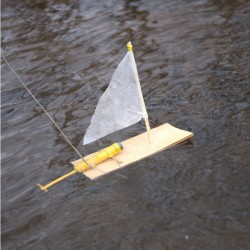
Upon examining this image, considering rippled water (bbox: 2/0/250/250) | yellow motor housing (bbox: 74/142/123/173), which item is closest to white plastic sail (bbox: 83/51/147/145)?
yellow motor housing (bbox: 74/142/123/173)

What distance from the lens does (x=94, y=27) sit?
531 inches

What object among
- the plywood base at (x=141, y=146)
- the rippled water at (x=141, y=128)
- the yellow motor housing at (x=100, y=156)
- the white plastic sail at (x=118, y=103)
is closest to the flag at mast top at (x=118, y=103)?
the white plastic sail at (x=118, y=103)

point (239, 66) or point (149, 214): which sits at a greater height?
point (149, 214)

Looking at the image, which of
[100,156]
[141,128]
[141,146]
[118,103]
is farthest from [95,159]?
[141,128]

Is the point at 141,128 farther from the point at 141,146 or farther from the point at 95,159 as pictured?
the point at 95,159

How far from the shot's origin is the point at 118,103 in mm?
7227

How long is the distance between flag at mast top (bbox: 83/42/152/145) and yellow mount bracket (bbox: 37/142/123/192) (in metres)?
0.29

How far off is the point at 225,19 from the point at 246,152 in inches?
244

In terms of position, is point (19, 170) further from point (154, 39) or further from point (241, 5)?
point (241, 5)

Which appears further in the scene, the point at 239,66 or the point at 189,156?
the point at 239,66

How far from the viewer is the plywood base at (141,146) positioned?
7.16 meters

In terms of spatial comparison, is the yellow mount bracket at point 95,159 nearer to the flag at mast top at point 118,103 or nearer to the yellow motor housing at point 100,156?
the yellow motor housing at point 100,156

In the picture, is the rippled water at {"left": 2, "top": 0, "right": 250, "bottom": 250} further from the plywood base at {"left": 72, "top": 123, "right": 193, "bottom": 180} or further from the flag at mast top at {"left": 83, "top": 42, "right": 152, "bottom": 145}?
the flag at mast top at {"left": 83, "top": 42, "right": 152, "bottom": 145}

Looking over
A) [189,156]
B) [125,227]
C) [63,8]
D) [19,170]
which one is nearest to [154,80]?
[189,156]
